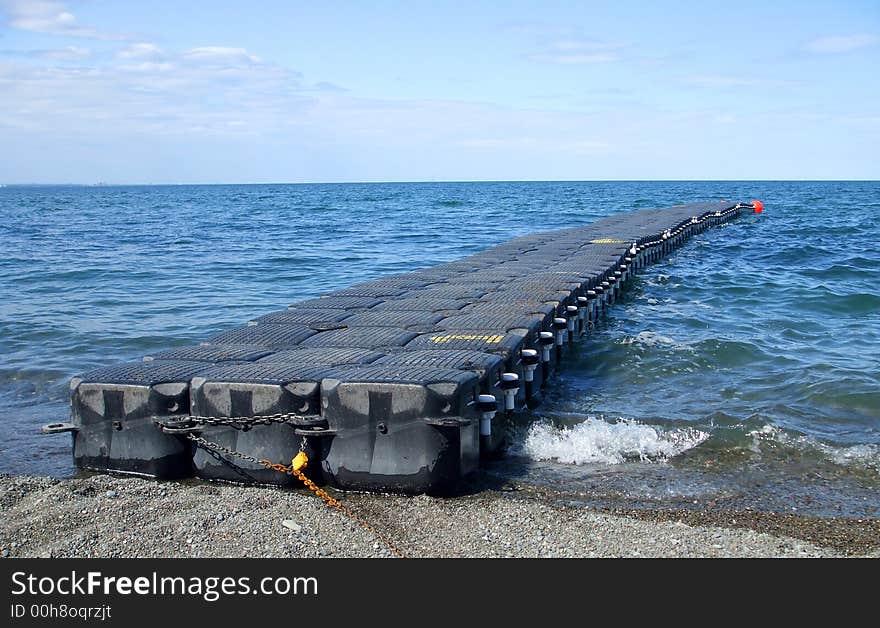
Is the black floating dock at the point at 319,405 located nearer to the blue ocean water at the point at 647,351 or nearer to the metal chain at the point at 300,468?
the metal chain at the point at 300,468

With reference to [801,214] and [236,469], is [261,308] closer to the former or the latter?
[236,469]

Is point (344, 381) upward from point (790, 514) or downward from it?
upward

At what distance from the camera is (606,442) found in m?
8.26

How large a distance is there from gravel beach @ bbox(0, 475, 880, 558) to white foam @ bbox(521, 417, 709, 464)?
1.21 meters

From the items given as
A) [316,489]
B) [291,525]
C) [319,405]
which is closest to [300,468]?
[316,489]

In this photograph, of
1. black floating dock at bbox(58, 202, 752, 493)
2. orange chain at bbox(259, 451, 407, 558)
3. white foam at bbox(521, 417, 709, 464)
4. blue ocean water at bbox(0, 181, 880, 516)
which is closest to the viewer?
orange chain at bbox(259, 451, 407, 558)

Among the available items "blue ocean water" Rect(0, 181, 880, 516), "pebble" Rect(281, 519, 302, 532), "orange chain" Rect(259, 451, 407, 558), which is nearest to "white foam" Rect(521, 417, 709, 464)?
"blue ocean water" Rect(0, 181, 880, 516)

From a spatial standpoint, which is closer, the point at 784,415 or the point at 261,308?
the point at 784,415

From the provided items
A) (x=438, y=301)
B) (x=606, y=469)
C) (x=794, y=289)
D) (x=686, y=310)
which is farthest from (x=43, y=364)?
(x=794, y=289)

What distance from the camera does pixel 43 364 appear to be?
1260 centimetres

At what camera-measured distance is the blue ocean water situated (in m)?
7.72

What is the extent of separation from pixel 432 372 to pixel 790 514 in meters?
2.90

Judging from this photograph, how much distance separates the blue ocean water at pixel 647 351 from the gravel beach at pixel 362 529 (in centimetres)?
64

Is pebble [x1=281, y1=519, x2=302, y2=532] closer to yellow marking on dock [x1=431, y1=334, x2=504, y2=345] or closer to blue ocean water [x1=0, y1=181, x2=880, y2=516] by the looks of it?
blue ocean water [x1=0, y1=181, x2=880, y2=516]
